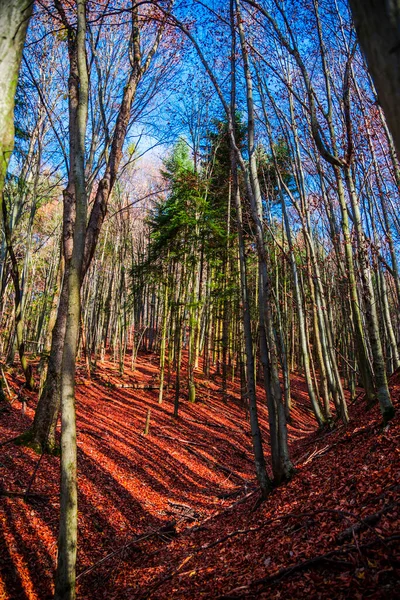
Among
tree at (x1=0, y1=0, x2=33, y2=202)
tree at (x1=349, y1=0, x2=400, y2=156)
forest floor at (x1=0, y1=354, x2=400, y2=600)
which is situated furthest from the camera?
forest floor at (x1=0, y1=354, x2=400, y2=600)

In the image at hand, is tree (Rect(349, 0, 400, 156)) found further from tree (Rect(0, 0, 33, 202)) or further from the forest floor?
the forest floor

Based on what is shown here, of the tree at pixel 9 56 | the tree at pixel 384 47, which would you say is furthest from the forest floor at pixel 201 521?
the tree at pixel 9 56

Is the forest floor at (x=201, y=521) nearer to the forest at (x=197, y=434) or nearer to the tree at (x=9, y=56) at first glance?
the forest at (x=197, y=434)

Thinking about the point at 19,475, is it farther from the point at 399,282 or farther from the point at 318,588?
the point at 399,282

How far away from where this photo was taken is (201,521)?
5520mm

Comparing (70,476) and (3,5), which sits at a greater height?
(3,5)

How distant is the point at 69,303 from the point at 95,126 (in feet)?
21.0

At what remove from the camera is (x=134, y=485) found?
22.3 feet

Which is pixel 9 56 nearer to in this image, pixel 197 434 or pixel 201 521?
pixel 201 521

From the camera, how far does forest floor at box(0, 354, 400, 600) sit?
2529 millimetres

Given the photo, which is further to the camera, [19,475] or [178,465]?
[178,465]

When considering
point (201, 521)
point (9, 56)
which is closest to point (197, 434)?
point (201, 521)

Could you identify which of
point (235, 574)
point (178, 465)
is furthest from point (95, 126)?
point (235, 574)

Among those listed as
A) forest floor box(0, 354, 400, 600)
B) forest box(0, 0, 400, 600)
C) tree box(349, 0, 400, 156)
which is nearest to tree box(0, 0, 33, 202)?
forest box(0, 0, 400, 600)
